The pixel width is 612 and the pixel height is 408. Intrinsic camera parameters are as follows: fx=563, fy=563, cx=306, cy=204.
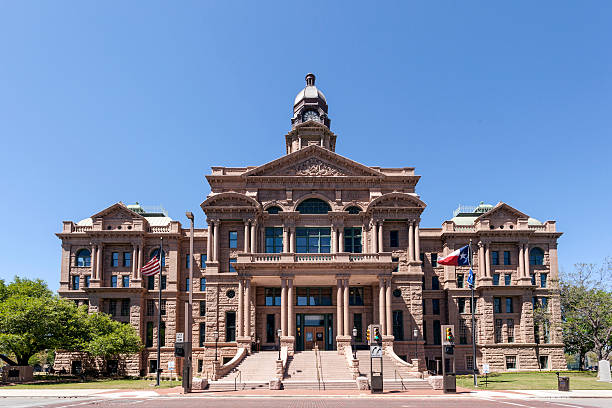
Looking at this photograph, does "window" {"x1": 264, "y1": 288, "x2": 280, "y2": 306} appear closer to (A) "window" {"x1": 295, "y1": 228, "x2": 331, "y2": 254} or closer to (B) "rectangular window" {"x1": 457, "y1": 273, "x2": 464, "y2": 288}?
(A) "window" {"x1": 295, "y1": 228, "x2": 331, "y2": 254}

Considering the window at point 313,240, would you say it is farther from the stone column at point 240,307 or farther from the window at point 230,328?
the window at point 230,328

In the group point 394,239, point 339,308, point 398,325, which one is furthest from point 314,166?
point 398,325

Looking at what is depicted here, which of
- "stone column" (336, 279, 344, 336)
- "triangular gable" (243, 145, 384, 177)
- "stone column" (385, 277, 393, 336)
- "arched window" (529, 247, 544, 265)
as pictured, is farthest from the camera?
"arched window" (529, 247, 544, 265)

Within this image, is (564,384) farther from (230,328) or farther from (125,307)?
(125,307)

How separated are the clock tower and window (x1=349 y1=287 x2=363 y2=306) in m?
20.4

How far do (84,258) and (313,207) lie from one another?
2734 centimetres

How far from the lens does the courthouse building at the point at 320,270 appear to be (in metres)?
52.8

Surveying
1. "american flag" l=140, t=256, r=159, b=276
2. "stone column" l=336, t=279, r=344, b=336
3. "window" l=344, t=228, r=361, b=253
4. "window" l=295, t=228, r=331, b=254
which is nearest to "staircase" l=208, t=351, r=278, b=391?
"stone column" l=336, t=279, r=344, b=336

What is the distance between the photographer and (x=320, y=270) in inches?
2037

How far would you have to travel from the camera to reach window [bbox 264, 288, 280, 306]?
56625 millimetres

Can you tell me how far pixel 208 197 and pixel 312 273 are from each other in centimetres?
1393

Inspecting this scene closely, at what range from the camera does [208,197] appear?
188ft

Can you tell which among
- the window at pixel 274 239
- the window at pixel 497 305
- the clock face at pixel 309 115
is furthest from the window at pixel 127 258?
the window at pixel 497 305

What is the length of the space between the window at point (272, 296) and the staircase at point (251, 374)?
6.22 m
